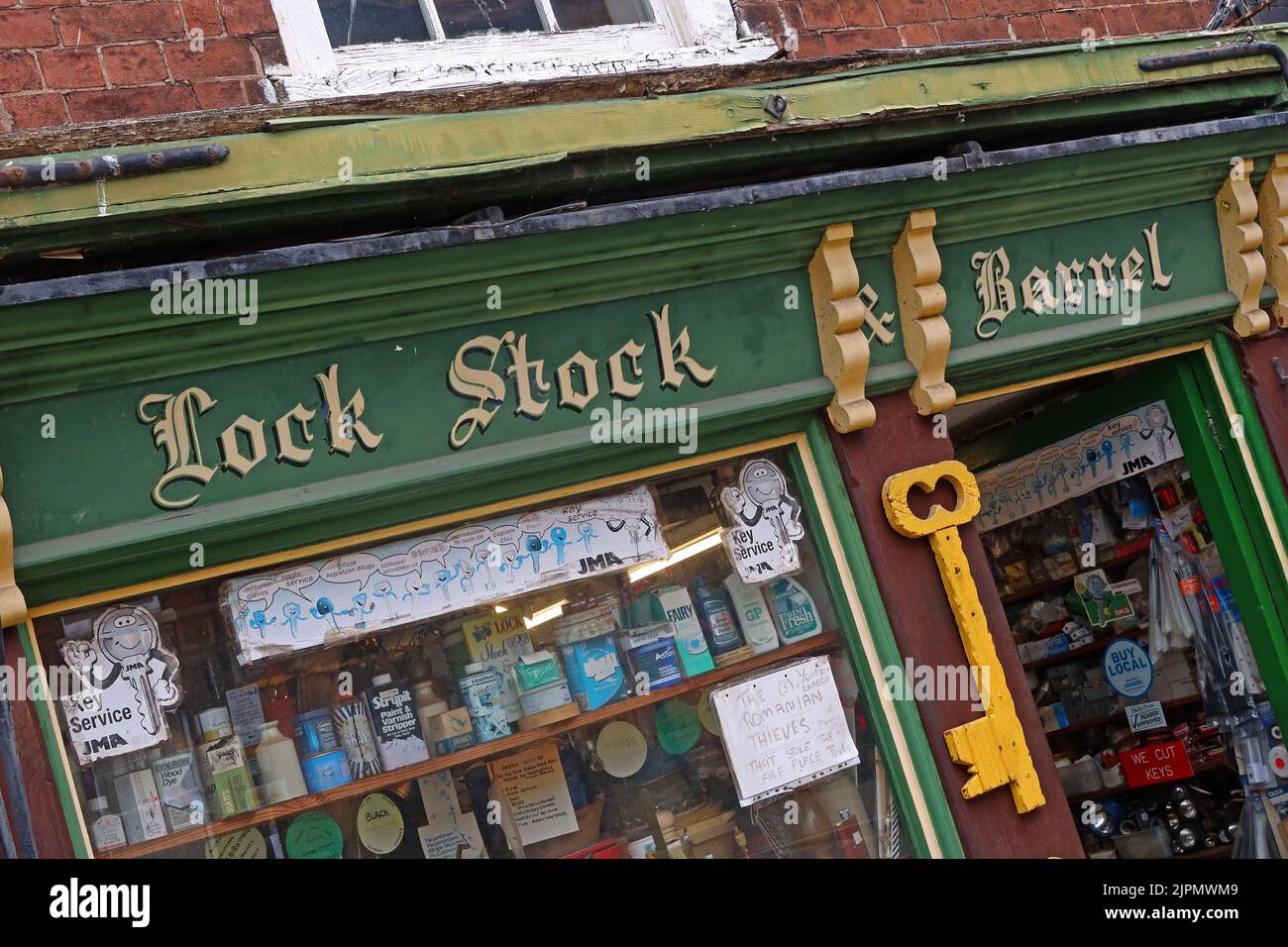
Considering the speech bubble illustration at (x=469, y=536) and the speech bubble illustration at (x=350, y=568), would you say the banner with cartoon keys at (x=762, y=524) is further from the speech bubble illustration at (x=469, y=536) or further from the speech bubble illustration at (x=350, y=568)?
the speech bubble illustration at (x=350, y=568)

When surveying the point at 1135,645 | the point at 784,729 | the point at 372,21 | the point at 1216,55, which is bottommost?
the point at 1135,645

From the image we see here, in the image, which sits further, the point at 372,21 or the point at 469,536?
the point at 372,21

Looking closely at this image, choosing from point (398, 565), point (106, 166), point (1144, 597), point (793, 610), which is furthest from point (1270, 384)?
point (106, 166)

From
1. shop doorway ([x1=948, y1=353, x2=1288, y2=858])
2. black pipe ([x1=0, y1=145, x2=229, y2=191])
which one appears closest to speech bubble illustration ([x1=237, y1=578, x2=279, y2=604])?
black pipe ([x1=0, y1=145, x2=229, y2=191])

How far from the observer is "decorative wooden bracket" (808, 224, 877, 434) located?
5.03 meters

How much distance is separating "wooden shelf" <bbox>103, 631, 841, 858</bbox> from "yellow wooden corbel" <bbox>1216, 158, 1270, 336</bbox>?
96.2 inches

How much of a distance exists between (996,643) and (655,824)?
4.92 feet

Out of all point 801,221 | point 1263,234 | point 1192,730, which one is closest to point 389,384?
point 801,221

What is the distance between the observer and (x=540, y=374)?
4.66 metres

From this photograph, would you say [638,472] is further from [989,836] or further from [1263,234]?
[1263,234]

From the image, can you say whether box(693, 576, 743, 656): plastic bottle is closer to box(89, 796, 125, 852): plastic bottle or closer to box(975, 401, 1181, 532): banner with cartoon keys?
box(89, 796, 125, 852): plastic bottle

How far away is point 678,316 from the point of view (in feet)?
16.1

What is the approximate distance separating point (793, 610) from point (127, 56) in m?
3.11

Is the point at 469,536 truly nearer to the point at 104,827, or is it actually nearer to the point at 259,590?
the point at 259,590
